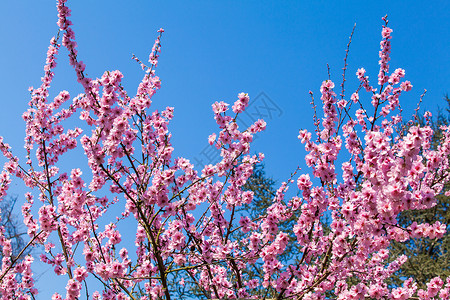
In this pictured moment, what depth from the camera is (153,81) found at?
4.76 metres

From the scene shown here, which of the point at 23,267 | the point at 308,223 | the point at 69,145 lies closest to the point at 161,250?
the point at 308,223

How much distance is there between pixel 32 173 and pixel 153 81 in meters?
2.66

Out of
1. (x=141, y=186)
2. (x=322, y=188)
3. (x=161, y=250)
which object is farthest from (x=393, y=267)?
(x=141, y=186)

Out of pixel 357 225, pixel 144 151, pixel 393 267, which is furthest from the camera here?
pixel 393 267

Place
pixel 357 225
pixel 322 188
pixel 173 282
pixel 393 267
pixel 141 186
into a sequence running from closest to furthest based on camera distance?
pixel 357 225 < pixel 322 188 < pixel 141 186 < pixel 393 267 < pixel 173 282

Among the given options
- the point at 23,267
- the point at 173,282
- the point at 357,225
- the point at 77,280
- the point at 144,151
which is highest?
the point at 173,282

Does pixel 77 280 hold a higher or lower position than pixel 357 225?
higher

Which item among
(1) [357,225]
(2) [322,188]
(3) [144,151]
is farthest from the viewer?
(3) [144,151]

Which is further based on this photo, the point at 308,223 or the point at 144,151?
the point at 144,151

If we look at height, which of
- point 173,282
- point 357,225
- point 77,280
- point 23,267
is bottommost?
point 357,225

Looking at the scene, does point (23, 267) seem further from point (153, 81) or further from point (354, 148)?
point (354, 148)

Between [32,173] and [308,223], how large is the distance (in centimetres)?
433

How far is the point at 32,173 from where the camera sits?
5.84 meters

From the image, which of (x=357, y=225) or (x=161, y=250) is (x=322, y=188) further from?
(x=161, y=250)
